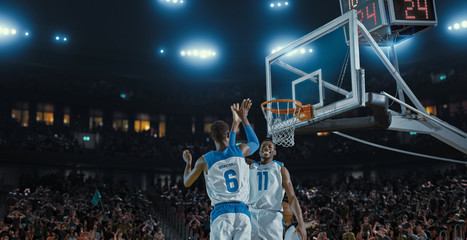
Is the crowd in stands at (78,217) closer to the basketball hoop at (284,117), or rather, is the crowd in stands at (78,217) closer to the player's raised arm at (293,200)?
the basketball hoop at (284,117)

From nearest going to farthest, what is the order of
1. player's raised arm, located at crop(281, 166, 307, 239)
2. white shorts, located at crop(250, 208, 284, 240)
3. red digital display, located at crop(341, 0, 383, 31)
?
player's raised arm, located at crop(281, 166, 307, 239) < white shorts, located at crop(250, 208, 284, 240) < red digital display, located at crop(341, 0, 383, 31)

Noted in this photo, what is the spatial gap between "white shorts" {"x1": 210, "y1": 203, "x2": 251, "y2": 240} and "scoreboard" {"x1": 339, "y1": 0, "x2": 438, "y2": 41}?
6427 millimetres

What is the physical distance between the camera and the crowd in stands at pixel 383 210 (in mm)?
14562

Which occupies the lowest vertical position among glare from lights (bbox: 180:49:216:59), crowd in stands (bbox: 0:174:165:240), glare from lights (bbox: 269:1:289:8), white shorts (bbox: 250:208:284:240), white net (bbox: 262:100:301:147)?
crowd in stands (bbox: 0:174:165:240)

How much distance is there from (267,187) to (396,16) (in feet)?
18.5

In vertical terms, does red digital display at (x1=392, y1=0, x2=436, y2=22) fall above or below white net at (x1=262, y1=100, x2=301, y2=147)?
above

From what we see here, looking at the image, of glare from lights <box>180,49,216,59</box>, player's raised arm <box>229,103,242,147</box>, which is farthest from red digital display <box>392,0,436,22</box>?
glare from lights <box>180,49,216,59</box>

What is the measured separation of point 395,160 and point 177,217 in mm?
15581

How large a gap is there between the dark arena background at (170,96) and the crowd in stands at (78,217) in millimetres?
247

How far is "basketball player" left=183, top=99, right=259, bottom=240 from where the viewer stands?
5.12m

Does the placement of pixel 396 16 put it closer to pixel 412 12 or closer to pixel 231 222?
pixel 412 12

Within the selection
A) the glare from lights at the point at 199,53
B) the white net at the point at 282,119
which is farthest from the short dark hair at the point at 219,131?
the glare from lights at the point at 199,53

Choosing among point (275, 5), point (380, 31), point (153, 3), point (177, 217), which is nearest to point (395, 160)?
point (275, 5)

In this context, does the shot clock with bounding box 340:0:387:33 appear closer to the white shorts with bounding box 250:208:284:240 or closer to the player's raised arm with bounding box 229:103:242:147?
the white shorts with bounding box 250:208:284:240
